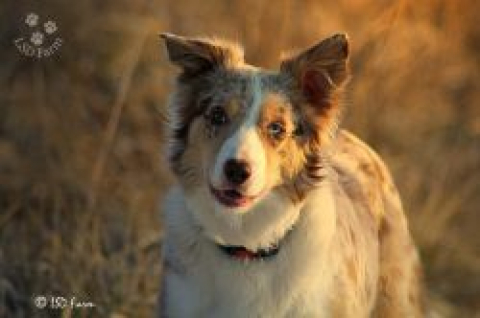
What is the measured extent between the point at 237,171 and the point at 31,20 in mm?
1978

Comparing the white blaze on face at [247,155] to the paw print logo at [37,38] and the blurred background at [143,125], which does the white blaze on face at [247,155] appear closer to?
the blurred background at [143,125]

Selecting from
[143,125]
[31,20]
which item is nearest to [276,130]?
[31,20]

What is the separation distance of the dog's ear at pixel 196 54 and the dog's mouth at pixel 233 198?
44 cm

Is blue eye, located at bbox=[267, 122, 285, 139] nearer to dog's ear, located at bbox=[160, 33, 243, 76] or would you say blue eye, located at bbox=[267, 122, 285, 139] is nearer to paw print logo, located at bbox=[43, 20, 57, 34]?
dog's ear, located at bbox=[160, 33, 243, 76]

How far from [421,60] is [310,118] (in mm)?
2203

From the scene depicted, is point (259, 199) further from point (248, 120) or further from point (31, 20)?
point (31, 20)

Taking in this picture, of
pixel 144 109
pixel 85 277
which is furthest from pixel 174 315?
pixel 144 109

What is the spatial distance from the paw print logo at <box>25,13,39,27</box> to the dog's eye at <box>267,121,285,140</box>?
5.98ft

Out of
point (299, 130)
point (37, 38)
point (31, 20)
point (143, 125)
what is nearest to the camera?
point (299, 130)

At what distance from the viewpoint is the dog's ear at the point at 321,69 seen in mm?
4195

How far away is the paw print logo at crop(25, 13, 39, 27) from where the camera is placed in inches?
221

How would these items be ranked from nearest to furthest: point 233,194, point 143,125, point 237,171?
1. point 237,171
2. point 233,194
3. point 143,125

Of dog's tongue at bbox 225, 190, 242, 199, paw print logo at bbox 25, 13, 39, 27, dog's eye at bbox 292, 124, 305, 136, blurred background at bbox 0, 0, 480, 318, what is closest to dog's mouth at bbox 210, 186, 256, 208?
dog's tongue at bbox 225, 190, 242, 199

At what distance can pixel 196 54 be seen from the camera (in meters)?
4.29
